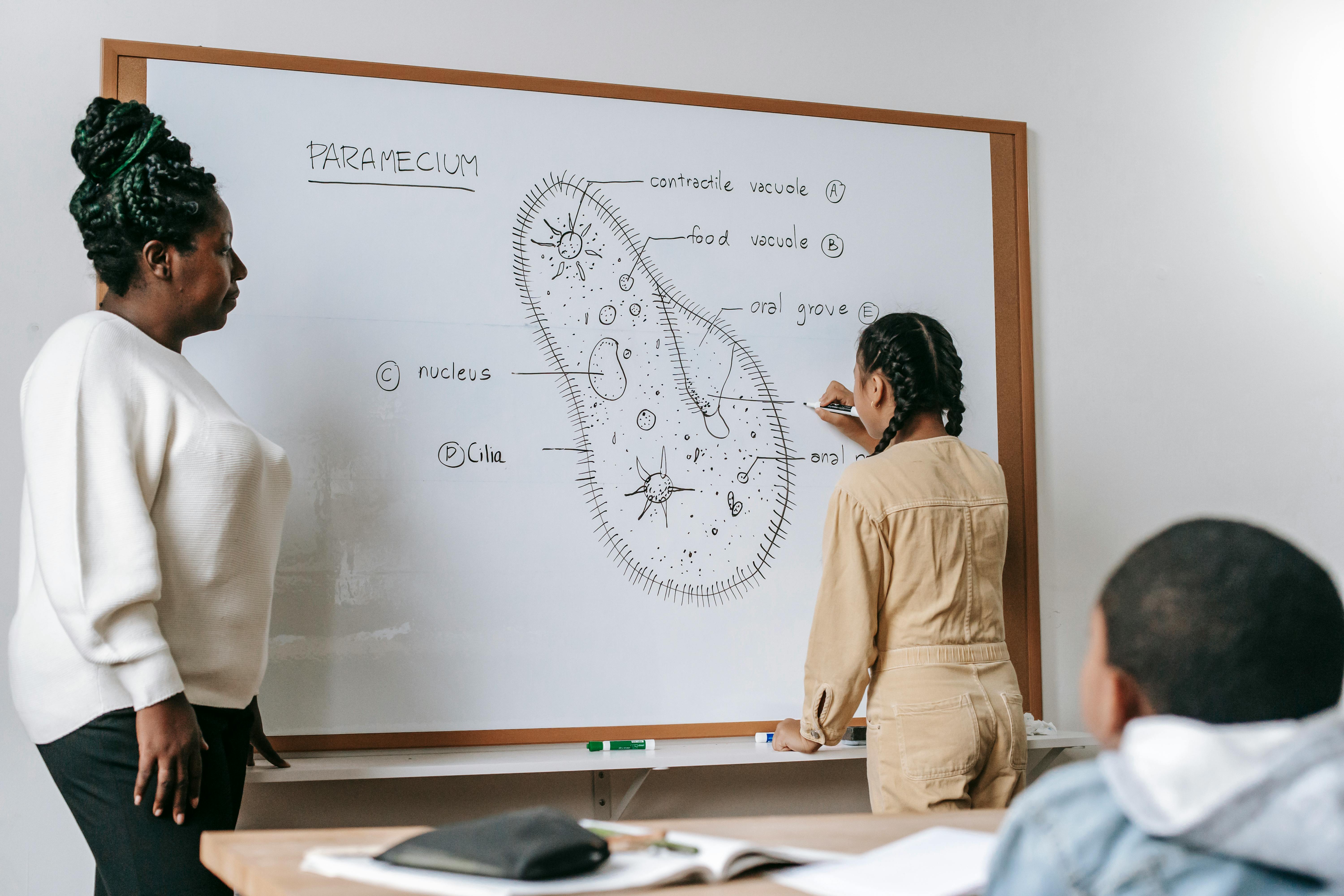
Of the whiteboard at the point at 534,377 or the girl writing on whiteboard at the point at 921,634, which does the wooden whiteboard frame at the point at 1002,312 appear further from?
the girl writing on whiteboard at the point at 921,634

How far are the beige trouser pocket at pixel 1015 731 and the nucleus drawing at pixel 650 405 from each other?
552 millimetres

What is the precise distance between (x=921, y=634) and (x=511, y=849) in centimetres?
98

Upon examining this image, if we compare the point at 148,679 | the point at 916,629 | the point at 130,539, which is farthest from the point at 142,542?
the point at 916,629

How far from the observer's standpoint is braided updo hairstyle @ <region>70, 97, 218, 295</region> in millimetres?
1365

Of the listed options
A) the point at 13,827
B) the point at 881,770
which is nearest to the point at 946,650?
the point at 881,770

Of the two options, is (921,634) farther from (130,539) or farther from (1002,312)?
(130,539)

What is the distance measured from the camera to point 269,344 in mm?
1773

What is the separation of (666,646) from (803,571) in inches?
12.2

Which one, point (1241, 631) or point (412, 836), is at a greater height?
point (1241, 631)

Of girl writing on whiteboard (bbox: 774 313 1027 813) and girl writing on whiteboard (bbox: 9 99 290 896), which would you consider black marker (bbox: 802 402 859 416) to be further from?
girl writing on whiteboard (bbox: 9 99 290 896)

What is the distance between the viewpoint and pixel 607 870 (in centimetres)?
76

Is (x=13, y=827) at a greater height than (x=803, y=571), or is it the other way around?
(x=803, y=571)

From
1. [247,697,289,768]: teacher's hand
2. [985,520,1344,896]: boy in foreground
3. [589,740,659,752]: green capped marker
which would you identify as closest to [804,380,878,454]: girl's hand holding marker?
[589,740,659,752]: green capped marker

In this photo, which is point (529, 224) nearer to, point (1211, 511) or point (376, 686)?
point (376, 686)
